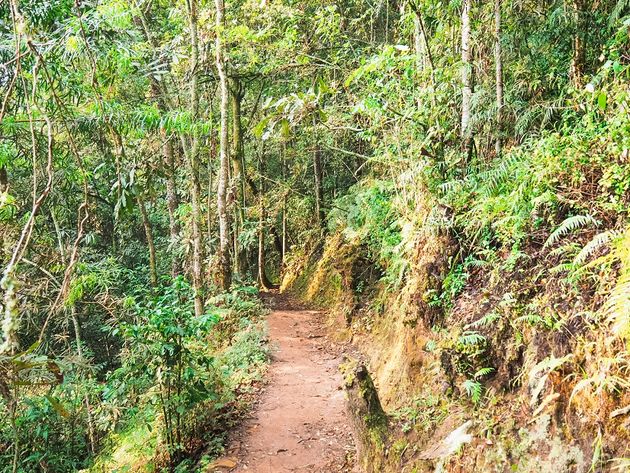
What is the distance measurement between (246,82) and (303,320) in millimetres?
7975

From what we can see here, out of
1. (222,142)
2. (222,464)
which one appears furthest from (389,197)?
(222,464)

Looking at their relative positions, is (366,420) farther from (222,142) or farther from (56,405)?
(222,142)

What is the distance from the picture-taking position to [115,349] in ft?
53.8

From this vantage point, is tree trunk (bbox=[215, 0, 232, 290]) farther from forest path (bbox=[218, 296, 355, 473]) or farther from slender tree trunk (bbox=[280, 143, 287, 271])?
slender tree trunk (bbox=[280, 143, 287, 271])

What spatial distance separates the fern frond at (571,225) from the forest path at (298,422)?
10.8 ft

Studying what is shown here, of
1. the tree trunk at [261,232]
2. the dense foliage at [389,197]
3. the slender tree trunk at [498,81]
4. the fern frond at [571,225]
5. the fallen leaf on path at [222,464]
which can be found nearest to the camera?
the dense foliage at [389,197]

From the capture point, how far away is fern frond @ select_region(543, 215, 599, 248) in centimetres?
393

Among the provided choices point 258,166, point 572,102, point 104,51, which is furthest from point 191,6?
point 258,166

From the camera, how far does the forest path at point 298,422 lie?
17.0 feet

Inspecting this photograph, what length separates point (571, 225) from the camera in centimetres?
404

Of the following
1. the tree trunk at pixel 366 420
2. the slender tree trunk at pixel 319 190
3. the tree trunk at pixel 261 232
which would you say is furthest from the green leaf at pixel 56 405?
the slender tree trunk at pixel 319 190

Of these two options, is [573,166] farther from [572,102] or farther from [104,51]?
[104,51]

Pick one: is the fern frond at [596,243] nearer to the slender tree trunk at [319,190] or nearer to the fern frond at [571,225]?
the fern frond at [571,225]

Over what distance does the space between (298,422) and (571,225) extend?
4312 mm
